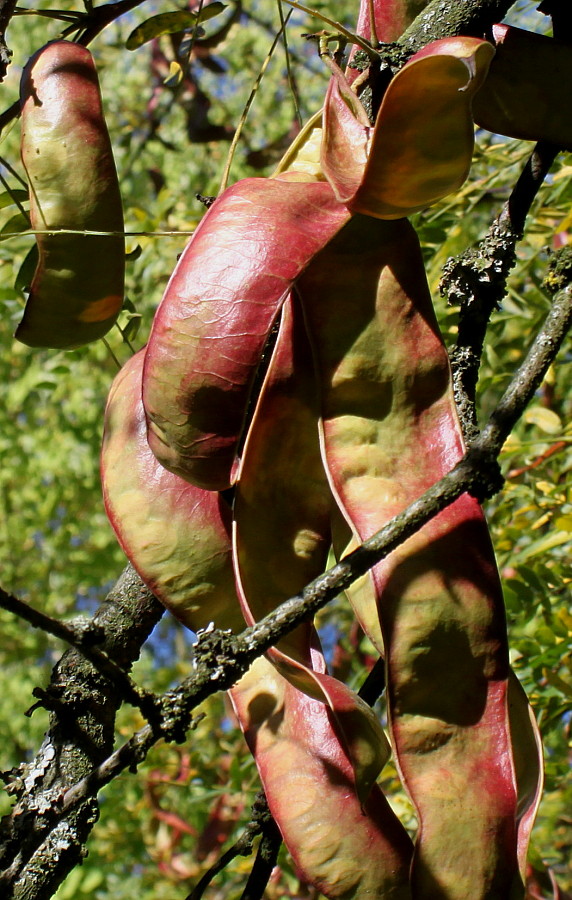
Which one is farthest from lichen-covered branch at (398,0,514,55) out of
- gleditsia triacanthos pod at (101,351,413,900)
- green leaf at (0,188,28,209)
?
green leaf at (0,188,28,209)

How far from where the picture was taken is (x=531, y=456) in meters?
2.08

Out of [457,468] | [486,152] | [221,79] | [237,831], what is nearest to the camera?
[457,468]

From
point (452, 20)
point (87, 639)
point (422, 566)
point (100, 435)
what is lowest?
→ point (100, 435)

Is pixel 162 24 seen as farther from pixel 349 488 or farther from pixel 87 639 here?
pixel 87 639

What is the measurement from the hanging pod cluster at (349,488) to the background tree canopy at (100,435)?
179 mm

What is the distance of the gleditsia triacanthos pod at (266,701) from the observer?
2.54ft

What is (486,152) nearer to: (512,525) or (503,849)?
(512,525)

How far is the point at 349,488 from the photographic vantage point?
79 cm

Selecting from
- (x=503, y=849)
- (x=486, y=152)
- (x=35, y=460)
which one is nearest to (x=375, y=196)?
(x=503, y=849)

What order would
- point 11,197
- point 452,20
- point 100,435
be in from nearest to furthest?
1. point 452,20
2. point 11,197
3. point 100,435

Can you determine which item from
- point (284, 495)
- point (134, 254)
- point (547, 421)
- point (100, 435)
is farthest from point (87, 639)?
point (100, 435)

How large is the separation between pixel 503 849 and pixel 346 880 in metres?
0.13

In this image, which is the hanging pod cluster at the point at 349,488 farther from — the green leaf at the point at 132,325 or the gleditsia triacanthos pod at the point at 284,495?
the green leaf at the point at 132,325

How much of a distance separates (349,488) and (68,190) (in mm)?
392
